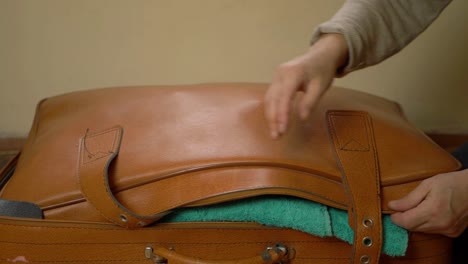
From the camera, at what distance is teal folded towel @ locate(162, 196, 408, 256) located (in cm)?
51

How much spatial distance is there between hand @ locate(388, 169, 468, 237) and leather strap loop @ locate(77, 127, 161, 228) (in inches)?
11.7

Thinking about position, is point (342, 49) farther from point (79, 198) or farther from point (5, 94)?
point (5, 94)

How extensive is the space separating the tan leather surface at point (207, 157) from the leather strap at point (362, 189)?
13 mm

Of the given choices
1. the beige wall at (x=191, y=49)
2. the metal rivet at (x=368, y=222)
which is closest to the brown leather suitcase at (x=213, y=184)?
the metal rivet at (x=368, y=222)

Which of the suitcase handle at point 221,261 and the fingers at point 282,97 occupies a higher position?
the fingers at point 282,97

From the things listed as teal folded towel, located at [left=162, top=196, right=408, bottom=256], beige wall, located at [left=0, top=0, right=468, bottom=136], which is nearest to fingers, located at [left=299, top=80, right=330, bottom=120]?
teal folded towel, located at [left=162, top=196, right=408, bottom=256]

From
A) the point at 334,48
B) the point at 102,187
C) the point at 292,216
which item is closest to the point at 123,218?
the point at 102,187

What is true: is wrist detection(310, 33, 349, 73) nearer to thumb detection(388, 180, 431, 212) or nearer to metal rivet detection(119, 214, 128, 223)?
thumb detection(388, 180, 431, 212)

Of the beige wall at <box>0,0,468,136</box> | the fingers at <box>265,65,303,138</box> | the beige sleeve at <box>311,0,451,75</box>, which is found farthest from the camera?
the beige wall at <box>0,0,468,136</box>

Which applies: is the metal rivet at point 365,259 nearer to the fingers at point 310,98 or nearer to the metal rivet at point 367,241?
the metal rivet at point 367,241

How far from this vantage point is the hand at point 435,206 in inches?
20.0

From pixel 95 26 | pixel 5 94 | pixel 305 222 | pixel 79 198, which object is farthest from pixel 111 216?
pixel 5 94

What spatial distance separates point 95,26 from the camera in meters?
0.96

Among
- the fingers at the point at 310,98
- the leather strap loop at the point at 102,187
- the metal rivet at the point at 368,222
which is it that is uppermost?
the fingers at the point at 310,98
